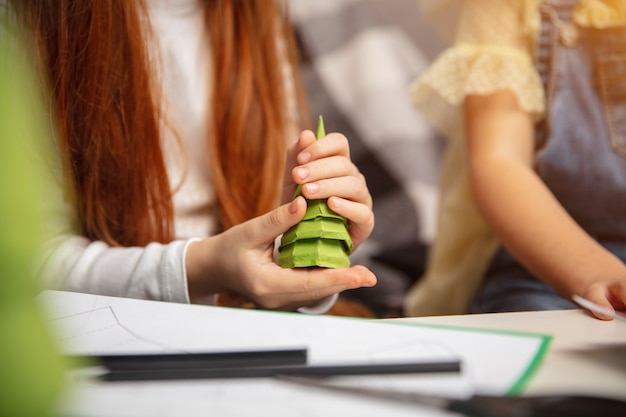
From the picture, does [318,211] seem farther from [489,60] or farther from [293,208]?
[489,60]

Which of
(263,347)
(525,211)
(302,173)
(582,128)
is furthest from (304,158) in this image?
(582,128)

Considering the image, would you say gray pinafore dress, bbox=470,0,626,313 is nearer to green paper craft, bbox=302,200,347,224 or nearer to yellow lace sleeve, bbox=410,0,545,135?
yellow lace sleeve, bbox=410,0,545,135

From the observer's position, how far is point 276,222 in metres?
0.45

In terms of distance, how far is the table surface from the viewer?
298 millimetres

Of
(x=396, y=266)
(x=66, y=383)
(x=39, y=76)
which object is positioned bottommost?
(x=396, y=266)

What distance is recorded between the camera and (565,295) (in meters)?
0.57

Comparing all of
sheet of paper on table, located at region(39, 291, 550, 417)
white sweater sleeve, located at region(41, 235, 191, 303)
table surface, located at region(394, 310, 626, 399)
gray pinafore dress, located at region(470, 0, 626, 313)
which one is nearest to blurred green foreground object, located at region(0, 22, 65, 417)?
sheet of paper on table, located at region(39, 291, 550, 417)

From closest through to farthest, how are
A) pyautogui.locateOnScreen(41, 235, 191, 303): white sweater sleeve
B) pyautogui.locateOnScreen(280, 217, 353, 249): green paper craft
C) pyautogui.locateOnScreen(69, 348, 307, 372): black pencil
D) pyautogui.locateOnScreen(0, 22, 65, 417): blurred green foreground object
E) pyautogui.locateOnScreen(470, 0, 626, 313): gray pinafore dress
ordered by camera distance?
pyautogui.locateOnScreen(0, 22, 65, 417): blurred green foreground object
pyautogui.locateOnScreen(69, 348, 307, 372): black pencil
pyautogui.locateOnScreen(280, 217, 353, 249): green paper craft
pyautogui.locateOnScreen(41, 235, 191, 303): white sweater sleeve
pyautogui.locateOnScreen(470, 0, 626, 313): gray pinafore dress

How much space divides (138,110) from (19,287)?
17.2 inches

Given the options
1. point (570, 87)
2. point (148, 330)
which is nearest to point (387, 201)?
point (570, 87)

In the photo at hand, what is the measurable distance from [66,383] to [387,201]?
94cm

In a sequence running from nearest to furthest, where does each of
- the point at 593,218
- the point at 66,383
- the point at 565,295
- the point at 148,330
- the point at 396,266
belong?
the point at 66,383
the point at 148,330
the point at 565,295
the point at 593,218
the point at 396,266

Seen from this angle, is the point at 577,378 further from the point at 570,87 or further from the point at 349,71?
the point at 349,71

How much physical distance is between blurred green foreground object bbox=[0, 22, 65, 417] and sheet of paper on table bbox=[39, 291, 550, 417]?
0.11 ft
